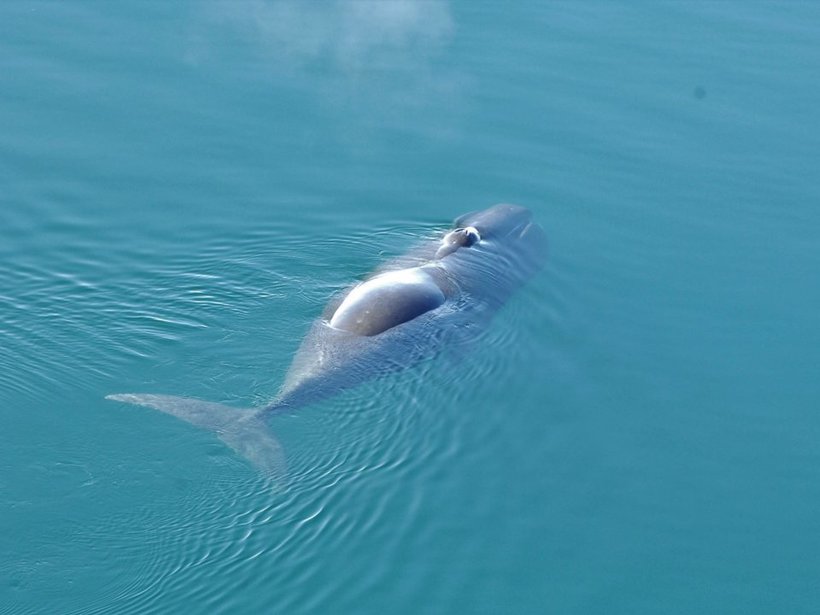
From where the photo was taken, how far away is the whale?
60.4 feet

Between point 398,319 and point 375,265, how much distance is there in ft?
7.62

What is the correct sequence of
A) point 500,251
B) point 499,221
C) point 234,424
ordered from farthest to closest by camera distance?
point 499,221
point 500,251
point 234,424

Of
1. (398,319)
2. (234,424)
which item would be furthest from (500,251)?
(234,424)

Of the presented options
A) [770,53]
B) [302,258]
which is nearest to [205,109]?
[302,258]

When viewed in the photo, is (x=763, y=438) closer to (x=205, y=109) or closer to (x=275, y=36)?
(x=205, y=109)

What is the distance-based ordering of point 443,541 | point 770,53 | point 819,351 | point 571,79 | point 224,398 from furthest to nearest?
point 770,53
point 571,79
point 819,351
point 224,398
point 443,541

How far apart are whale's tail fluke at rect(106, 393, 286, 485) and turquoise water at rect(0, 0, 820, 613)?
0.19 meters

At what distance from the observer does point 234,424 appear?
59.9ft

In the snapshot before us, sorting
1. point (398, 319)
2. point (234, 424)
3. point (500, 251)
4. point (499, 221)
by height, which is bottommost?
point (234, 424)

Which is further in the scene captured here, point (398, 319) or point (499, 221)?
point (499, 221)

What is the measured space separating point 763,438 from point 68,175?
48.1 ft

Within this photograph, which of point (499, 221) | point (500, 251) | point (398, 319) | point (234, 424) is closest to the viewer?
point (234, 424)

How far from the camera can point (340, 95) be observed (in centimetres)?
2895

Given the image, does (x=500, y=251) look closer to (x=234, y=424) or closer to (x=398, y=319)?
(x=398, y=319)
